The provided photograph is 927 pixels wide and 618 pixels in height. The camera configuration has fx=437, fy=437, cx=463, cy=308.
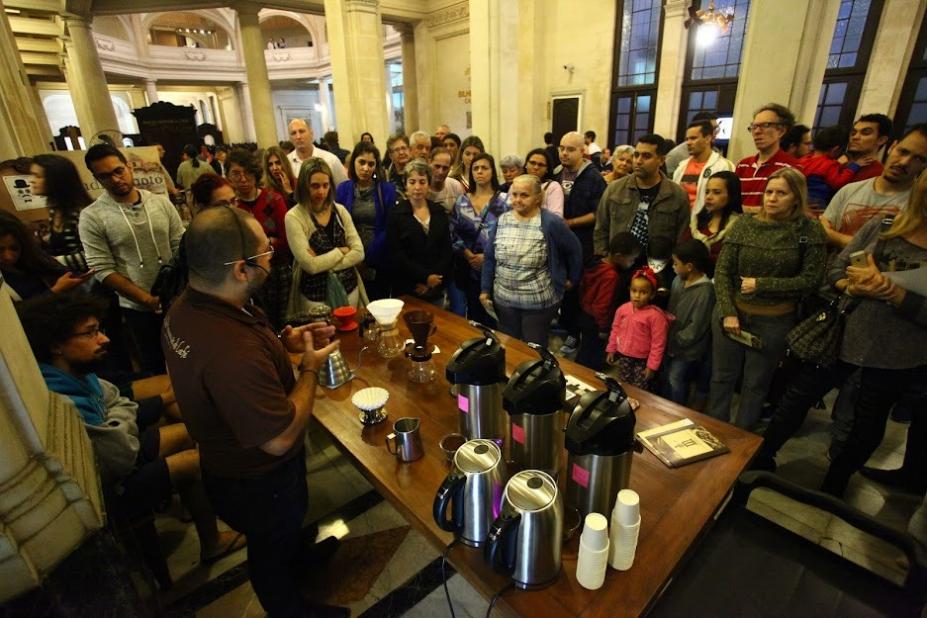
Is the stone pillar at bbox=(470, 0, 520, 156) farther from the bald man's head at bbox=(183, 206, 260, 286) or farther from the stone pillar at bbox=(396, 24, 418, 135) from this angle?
the stone pillar at bbox=(396, 24, 418, 135)

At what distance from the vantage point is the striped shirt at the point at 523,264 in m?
2.66

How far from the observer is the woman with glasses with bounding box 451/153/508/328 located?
3314 millimetres

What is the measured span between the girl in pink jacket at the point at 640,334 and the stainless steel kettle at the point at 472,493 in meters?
1.84

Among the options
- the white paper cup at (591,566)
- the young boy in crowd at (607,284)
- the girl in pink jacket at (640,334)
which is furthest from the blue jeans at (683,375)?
the white paper cup at (591,566)

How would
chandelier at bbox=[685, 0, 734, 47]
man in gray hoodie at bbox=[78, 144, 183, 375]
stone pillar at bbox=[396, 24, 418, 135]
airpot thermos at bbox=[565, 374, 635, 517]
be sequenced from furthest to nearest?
stone pillar at bbox=[396, 24, 418, 135] → chandelier at bbox=[685, 0, 734, 47] → man in gray hoodie at bbox=[78, 144, 183, 375] → airpot thermos at bbox=[565, 374, 635, 517]

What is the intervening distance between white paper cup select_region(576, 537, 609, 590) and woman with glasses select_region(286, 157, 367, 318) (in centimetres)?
220

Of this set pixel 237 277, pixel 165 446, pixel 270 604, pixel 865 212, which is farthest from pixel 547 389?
pixel 865 212

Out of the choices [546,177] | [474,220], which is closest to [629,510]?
[474,220]

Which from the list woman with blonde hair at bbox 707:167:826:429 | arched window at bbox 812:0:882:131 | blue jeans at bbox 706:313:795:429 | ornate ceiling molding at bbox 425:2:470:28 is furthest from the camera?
ornate ceiling molding at bbox 425:2:470:28

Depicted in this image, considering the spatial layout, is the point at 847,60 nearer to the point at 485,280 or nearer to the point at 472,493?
the point at 485,280

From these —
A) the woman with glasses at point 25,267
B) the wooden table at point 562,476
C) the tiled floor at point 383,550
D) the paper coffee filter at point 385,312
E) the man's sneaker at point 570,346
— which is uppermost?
the woman with glasses at point 25,267

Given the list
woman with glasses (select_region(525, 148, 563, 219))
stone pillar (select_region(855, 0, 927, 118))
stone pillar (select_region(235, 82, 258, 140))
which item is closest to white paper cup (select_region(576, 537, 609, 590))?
woman with glasses (select_region(525, 148, 563, 219))

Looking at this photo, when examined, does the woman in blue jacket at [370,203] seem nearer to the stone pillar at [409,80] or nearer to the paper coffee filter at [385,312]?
the paper coffee filter at [385,312]

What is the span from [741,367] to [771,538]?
4.47 ft
